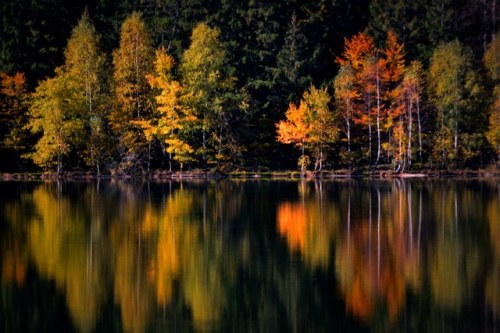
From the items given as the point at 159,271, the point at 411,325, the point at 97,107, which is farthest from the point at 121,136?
the point at 411,325

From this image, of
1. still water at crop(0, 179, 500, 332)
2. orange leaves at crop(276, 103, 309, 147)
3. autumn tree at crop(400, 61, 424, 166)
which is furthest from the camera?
orange leaves at crop(276, 103, 309, 147)

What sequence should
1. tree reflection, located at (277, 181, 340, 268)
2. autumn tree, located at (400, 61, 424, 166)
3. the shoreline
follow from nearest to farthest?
tree reflection, located at (277, 181, 340, 268), the shoreline, autumn tree, located at (400, 61, 424, 166)

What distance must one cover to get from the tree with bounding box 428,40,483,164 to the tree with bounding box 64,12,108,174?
23.8 metres

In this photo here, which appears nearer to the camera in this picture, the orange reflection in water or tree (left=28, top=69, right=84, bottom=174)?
the orange reflection in water

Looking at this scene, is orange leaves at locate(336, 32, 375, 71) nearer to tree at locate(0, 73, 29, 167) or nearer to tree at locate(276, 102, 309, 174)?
tree at locate(276, 102, 309, 174)

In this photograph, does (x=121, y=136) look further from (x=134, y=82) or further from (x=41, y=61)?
(x=41, y=61)

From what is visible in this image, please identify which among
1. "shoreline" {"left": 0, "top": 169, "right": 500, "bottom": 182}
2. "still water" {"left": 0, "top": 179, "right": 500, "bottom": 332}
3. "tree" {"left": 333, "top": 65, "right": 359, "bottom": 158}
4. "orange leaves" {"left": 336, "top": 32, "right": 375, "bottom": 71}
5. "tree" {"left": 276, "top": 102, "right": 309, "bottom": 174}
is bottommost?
"still water" {"left": 0, "top": 179, "right": 500, "bottom": 332}

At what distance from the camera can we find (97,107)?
64.3 meters

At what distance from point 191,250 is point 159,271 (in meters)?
3.73

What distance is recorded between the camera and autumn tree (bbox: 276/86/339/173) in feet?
210

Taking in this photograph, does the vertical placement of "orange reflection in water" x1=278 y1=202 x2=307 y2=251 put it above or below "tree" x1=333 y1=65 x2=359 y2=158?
below

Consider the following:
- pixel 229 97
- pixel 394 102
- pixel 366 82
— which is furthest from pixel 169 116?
pixel 394 102

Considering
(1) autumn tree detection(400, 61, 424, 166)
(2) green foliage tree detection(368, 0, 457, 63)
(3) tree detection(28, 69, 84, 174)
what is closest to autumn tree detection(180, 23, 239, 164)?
(3) tree detection(28, 69, 84, 174)

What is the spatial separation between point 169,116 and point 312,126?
10.2m
